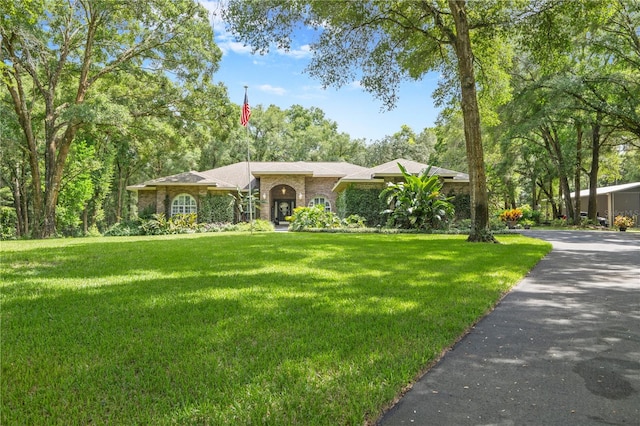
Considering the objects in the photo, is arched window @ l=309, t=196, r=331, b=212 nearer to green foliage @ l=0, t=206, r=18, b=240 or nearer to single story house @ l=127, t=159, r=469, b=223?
single story house @ l=127, t=159, r=469, b=223

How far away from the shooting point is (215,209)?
80.0 ft

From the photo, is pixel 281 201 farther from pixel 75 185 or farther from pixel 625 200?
pixel 625 200

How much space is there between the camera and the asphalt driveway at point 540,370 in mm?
2045

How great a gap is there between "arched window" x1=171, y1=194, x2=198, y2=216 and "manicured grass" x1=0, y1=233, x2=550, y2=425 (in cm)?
1836

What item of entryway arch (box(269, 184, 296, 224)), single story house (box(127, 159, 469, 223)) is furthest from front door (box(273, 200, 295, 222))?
single story house (box(127, 159, 469, 223))

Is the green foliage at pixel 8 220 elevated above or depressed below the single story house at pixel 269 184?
below

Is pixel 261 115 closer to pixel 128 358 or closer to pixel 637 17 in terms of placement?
pixel 637 17

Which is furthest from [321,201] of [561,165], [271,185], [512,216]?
[561,165]

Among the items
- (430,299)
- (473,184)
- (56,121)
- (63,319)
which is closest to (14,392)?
(63,319)

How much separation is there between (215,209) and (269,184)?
3917 millimetres

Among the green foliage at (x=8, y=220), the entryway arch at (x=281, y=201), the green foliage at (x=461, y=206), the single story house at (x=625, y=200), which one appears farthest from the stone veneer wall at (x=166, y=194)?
the single story house at (x=625, y=200)

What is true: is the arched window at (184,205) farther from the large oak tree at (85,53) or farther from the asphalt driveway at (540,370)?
the asphalt driveway at (540,370)

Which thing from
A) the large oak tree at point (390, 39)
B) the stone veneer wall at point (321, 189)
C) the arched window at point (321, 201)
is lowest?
the arched window at point (321, 201)

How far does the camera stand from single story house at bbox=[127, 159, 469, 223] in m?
22.5
